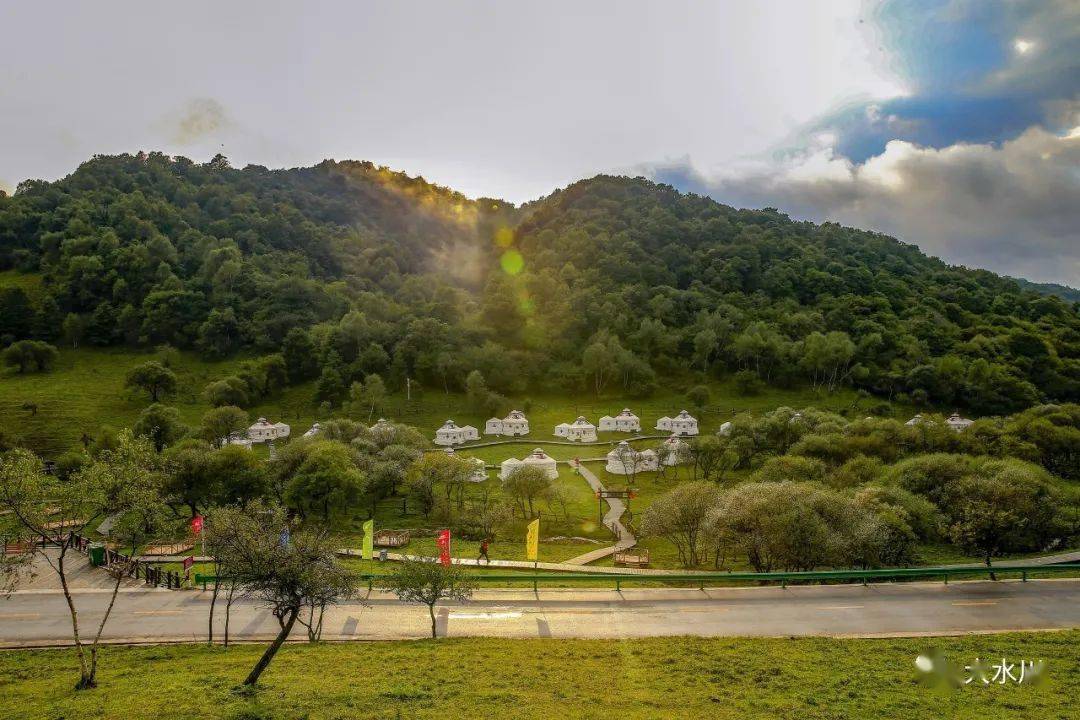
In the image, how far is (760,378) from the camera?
116062mm

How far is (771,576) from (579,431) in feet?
201

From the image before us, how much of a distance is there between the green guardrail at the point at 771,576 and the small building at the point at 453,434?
56.0 meters

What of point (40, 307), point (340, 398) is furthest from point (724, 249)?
point (40, 307)

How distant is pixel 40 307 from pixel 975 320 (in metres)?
198

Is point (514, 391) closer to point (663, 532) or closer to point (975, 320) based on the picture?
point (663, 532)

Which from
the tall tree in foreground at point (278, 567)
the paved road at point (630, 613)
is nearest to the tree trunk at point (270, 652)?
the tall tree in foreground at point (278, 567)

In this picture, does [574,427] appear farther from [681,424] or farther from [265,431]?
[265,431]

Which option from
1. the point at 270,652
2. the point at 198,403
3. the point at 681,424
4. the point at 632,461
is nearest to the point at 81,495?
the point at 270,652

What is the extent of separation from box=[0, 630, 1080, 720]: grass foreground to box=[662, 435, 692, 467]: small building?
1769 inches

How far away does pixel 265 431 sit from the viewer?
86250mm

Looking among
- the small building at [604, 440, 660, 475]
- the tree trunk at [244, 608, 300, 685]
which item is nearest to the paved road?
the tree trunk at [244, 608, 300, 685]

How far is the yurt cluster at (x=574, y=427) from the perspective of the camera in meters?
88.8

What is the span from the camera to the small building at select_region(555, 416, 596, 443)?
90.2 metres

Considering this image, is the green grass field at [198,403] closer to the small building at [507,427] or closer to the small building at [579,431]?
the small building at [507,427]
